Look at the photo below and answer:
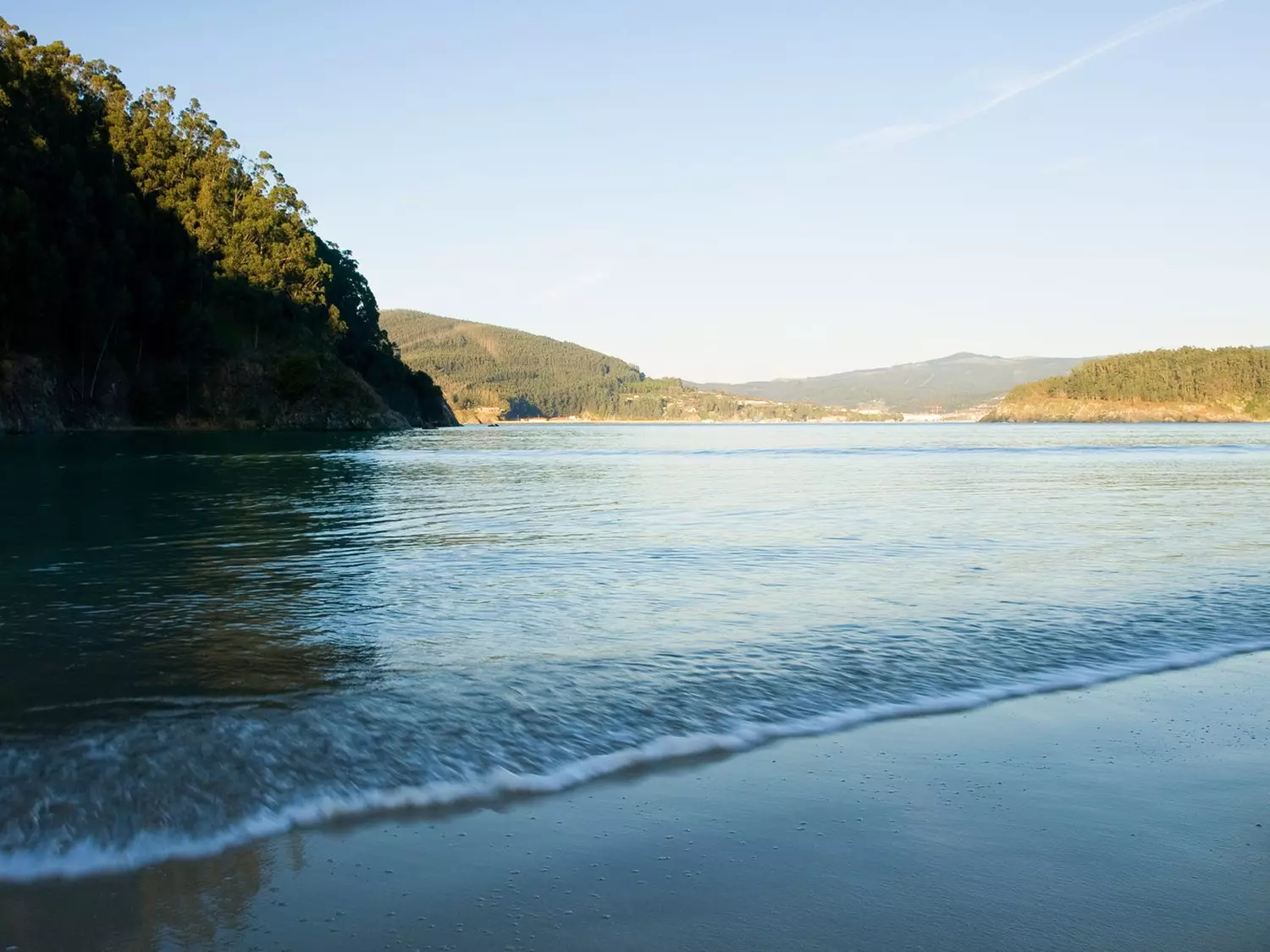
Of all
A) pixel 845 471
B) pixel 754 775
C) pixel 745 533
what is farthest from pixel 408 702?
pixel 845 471

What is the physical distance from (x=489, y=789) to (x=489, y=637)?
349cm

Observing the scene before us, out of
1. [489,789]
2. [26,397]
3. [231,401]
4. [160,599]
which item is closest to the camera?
[489,789]

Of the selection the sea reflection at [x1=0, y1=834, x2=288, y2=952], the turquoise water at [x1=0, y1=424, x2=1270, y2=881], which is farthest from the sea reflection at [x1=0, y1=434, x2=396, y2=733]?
the sea reflection at [x1=0, y1=834, x2=288, y2=952]

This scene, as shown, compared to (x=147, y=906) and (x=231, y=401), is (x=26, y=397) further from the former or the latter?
(x=147, y=906)

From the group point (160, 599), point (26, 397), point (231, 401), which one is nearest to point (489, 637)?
point (160, 599)

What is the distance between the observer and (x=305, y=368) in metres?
103

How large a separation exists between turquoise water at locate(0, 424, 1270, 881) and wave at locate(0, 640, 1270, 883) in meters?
0.02

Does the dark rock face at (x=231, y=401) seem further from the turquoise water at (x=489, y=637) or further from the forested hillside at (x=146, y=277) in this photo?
the turquoise water at (x=489, y=637)

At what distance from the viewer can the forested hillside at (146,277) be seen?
6756 centimetres

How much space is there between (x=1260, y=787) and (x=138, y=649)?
8.09 meters

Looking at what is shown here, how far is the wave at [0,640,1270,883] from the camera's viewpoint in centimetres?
437

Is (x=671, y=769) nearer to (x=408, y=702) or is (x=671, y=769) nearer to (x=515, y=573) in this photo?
(x=408, y=702)

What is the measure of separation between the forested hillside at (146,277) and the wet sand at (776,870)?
7011 cm

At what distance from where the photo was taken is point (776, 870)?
4289mm
